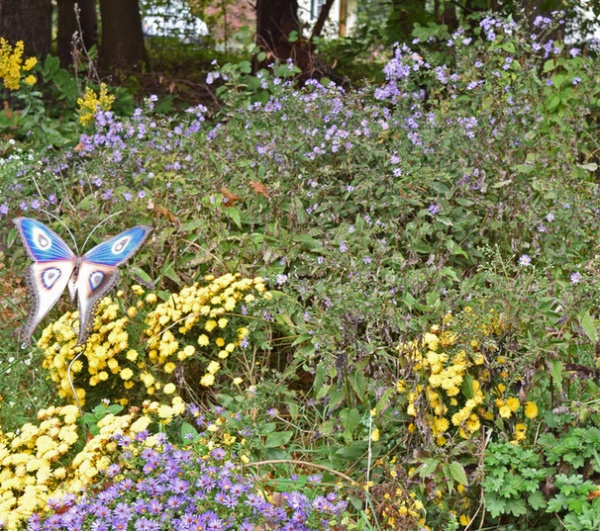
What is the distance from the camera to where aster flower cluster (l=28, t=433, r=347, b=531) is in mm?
2562

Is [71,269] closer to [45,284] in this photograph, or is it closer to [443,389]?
[45,284]

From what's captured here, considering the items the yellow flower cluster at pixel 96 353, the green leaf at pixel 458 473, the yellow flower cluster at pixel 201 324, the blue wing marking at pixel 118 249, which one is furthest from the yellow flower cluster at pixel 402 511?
the blue wing marking at pixel 118 249

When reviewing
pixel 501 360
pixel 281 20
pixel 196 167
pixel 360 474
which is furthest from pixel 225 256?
pixel 281 20

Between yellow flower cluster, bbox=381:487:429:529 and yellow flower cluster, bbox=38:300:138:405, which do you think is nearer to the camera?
yellow flower cluster, bbox=381:487:429:529

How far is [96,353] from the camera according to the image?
3717 mm

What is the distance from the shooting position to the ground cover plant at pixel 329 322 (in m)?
2.92

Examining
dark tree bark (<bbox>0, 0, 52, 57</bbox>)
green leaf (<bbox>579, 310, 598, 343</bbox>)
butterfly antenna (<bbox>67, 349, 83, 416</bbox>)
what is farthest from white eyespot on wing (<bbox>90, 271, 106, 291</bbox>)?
dark tree bark (<bbox>0, 0, 52, 57</bbox>)

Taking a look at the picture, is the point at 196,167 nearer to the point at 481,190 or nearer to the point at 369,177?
the point at 369,177

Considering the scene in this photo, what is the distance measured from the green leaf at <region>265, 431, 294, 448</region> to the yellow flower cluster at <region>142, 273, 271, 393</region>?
14.8 inches

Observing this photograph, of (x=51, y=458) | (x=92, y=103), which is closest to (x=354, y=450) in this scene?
(x=51, y=458)

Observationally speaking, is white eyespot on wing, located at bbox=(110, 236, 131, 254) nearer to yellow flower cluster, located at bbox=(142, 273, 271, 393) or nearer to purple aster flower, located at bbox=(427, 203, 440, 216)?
yellow flower cluster, located at bbox=(142, 273, 271, 393)

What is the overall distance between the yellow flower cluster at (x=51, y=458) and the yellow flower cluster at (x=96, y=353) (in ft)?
0.80

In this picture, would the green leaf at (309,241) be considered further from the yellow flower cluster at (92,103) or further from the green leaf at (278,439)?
the yellow flower cluster at (92,103)

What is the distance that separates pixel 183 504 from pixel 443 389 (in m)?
0.97
